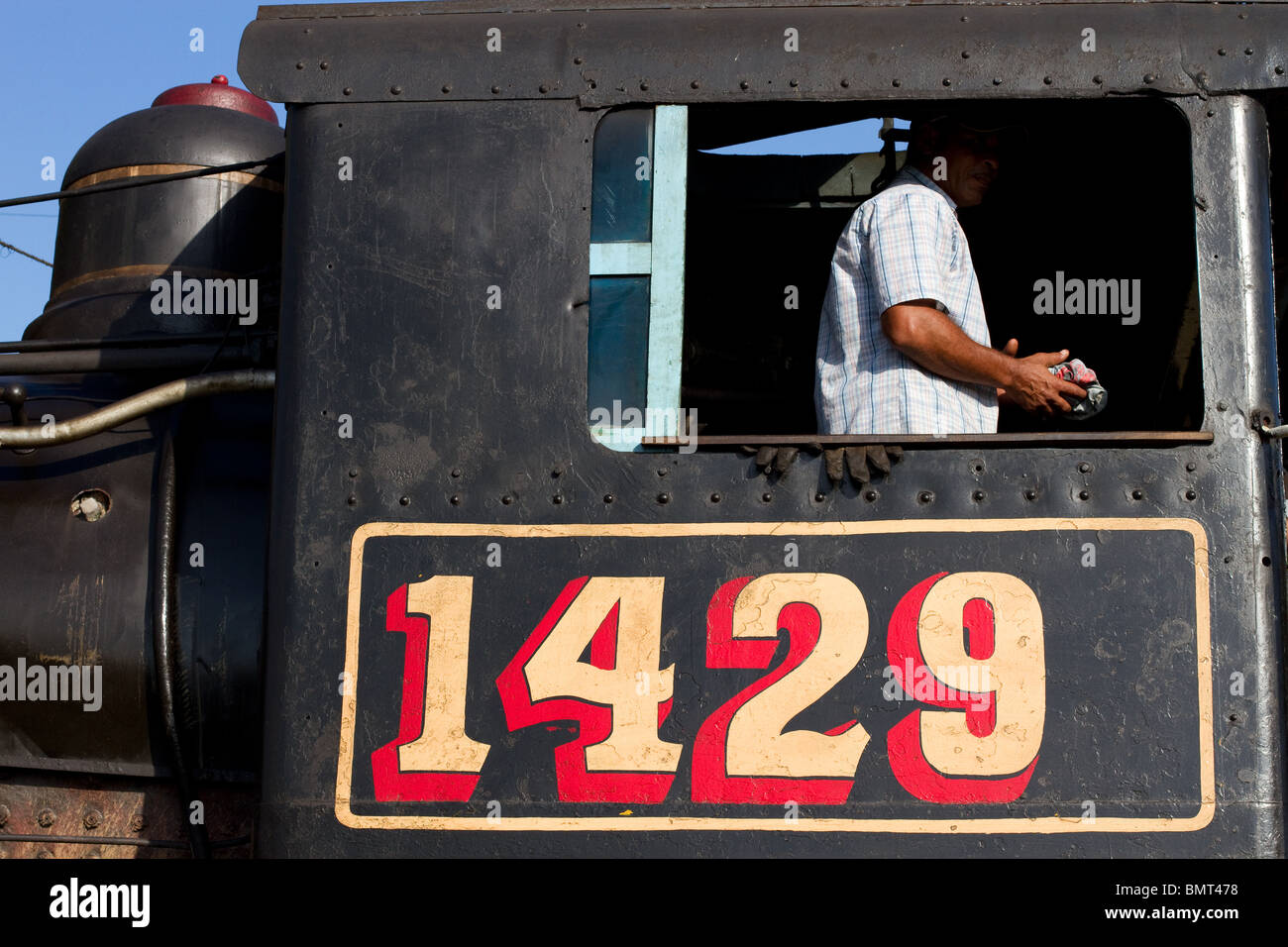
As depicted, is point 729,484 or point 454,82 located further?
point 454,82

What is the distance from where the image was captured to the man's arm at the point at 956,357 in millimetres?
2867

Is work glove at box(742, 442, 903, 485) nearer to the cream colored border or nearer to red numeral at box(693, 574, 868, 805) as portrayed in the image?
the cream colored border

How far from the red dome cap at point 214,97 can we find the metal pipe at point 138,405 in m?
1.76

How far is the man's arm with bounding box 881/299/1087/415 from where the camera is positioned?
2.87 meters

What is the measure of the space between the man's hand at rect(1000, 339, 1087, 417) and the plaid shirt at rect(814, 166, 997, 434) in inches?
3.8

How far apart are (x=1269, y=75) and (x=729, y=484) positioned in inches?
55.8

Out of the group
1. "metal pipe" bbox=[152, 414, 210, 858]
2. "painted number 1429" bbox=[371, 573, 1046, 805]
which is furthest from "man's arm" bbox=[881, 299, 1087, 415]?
"metal pipe" bbox=[152, 414, 210, 858]

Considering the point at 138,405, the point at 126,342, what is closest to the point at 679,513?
the point at 138,405

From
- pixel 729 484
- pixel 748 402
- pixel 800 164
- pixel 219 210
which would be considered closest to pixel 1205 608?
pixel 729 484

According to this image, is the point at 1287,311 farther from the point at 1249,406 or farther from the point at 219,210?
the point at 219,210

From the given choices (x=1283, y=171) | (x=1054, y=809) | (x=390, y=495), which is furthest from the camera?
(x=1283, y=171)

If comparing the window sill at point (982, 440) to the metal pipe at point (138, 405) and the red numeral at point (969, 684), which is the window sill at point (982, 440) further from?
the metal pipe at point (138, 405)

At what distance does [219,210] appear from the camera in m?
3.99

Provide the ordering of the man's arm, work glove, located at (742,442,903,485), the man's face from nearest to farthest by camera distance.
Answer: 1. work glove, located at (742,442,903,485)
2. the man's arm
3. the man's face
